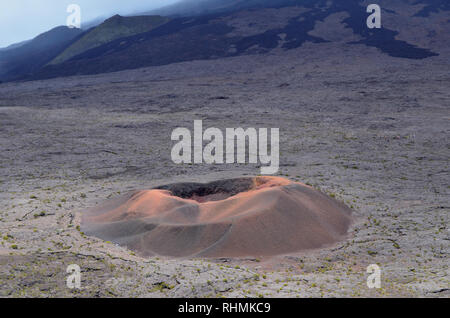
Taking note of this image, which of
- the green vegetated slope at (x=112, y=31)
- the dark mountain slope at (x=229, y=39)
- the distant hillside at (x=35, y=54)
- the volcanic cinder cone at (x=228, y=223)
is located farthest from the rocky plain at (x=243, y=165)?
the green vegetated slope at (x=112, y=31)

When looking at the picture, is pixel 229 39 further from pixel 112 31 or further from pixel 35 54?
pixel 35 54

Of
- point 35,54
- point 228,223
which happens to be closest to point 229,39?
point 35,54

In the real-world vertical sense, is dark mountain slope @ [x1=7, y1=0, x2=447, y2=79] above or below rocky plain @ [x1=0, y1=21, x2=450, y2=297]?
above

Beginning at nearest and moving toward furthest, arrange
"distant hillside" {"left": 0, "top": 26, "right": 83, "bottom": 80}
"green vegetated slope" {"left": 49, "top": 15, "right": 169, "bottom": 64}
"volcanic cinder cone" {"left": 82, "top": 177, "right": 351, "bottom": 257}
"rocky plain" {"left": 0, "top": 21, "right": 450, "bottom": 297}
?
"rocky plain" {"left": 0, "top": 21, "right": 450, "bottom": 297} < "volcanic cinder cone" {"left": 82, "top": 177, "right": 351, "bottom": 257} < "distant hillside" {"left": 0, "top": 26, "right": 83, "bottom": 80} < "green vegetated slope" {"left": 49, "top": 15, "right": 169, "bottom": 64}

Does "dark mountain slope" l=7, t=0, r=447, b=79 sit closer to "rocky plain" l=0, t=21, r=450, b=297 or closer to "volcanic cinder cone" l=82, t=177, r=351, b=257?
"rocky plain" l=0, t=21, r=450, b=297

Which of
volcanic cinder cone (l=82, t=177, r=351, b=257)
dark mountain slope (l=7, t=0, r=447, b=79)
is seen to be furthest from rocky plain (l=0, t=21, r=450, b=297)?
dark mountain slope (l=7, t=0, r=447, b=79)

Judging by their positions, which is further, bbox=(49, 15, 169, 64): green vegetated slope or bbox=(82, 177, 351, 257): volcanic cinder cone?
bbox=(49, 15, 169, 64): green vegetated slope

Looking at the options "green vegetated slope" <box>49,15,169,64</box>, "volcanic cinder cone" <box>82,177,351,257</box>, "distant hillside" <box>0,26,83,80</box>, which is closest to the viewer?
"volcanic cinder cone" <box>82,177,351,257</box>
